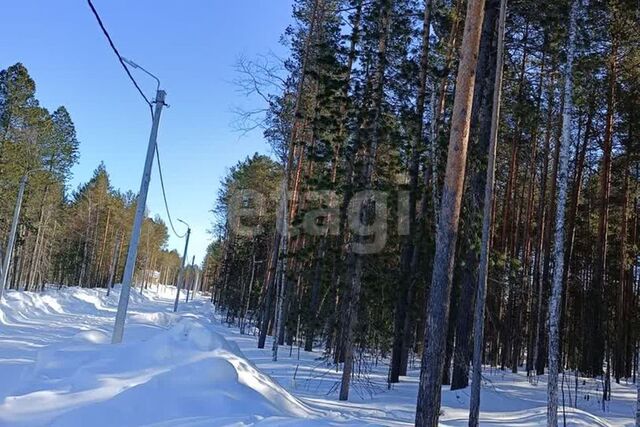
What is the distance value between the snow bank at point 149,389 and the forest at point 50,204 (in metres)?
15.8

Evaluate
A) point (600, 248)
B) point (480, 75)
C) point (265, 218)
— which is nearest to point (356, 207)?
point (480, 75)

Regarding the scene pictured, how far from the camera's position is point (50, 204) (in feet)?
136

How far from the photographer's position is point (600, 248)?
1722 centimetres

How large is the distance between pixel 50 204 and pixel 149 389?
40.5 meters

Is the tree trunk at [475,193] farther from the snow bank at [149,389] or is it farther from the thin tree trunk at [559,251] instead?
the snow bank at [149,389]

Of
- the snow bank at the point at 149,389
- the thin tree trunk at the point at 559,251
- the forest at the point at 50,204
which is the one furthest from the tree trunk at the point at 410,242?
the forest at the point at 50,204

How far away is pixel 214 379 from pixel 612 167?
17.9 meters

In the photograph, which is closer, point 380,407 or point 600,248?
point 380,407

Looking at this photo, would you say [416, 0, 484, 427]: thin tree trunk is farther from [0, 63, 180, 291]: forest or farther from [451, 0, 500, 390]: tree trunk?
[0, 63, 180, 291]: forest

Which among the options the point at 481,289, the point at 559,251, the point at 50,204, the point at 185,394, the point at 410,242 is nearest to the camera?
the point at 185,394

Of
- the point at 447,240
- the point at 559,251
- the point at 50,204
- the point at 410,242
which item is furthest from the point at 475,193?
the point at 50,204

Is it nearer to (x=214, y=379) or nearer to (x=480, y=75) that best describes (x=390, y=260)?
(x=480, y=75)

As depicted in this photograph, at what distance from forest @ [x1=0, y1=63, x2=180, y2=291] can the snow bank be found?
15799 mm

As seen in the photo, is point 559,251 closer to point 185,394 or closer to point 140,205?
point 185,394
